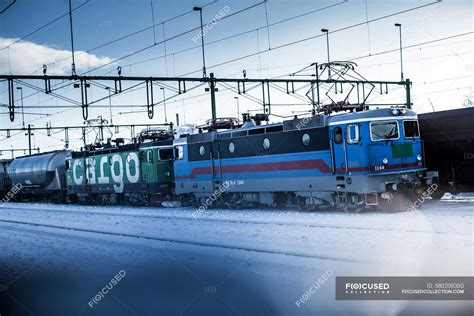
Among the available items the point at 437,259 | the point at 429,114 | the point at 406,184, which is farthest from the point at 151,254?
the point at 429,114

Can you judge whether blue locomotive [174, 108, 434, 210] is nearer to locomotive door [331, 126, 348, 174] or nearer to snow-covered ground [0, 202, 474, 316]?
locomotive door [331, 126, 348, 174]

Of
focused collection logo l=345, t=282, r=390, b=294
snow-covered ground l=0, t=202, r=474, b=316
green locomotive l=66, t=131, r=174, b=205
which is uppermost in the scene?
green locomotive l=66, t=131, r=174, b=205

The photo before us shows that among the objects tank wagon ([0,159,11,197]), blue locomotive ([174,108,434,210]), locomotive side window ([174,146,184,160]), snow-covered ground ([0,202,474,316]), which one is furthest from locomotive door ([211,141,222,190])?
tank wagon ([0,159,11,197])

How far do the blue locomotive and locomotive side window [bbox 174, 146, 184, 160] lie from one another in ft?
9.99

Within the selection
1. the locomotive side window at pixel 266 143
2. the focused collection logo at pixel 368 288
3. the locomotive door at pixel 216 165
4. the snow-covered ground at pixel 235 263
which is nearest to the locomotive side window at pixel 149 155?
the locomotive door at pixel 216 165

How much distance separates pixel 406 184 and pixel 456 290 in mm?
11486

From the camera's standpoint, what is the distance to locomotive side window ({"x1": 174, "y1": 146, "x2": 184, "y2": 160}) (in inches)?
1061

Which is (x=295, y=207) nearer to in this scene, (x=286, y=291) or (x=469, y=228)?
(x=469, y=228)

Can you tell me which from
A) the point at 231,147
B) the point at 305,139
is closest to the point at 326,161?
the point at 305,139

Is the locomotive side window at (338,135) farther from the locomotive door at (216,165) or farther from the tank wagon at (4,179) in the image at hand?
the tank wagon at (4,179)

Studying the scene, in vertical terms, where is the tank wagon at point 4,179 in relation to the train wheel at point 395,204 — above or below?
above

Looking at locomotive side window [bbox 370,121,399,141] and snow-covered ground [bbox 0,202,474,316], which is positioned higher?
locomotive side window [bbox 370,121,399,141]

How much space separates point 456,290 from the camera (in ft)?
24.3

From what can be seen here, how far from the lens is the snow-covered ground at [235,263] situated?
7.92 metres
